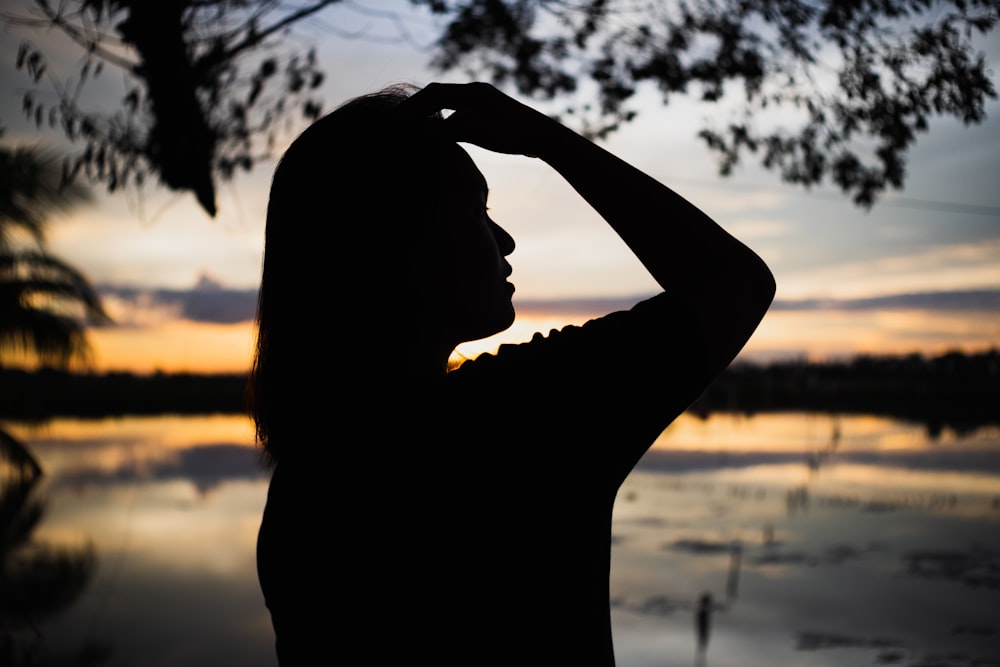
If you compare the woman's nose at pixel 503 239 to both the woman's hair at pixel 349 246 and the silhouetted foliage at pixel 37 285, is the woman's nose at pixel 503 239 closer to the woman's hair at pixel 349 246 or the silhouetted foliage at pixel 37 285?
the woman's hair at pixel 349 246

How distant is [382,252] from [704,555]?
84.8 feet

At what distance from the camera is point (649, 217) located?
893 millimetres

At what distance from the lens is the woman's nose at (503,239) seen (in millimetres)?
1062

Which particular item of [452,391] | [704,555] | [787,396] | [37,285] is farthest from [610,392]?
[787,396]

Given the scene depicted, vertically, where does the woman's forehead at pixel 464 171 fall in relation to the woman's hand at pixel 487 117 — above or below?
below

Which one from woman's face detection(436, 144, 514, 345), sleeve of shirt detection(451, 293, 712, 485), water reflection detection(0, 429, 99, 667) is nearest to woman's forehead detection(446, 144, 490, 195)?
woman's face detection(436, 144, 514, 345)

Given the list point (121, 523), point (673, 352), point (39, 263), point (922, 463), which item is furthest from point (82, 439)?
point (673, 352)

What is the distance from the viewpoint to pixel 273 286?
106 cm

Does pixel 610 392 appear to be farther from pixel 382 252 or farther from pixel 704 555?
pixel 704 555

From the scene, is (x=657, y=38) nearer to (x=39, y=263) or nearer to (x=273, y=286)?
(x=273, y=286)

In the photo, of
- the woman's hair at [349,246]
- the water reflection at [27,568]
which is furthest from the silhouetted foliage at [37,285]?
the woman's hair at [349,246]

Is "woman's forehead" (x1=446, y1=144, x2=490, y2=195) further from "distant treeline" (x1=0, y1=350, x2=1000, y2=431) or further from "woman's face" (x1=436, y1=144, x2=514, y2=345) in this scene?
"distant treeline" (x1=0, y1=350, x2=1000, y2=431)

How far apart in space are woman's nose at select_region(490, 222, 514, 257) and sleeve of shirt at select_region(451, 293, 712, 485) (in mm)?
254

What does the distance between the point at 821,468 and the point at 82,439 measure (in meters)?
41.9
